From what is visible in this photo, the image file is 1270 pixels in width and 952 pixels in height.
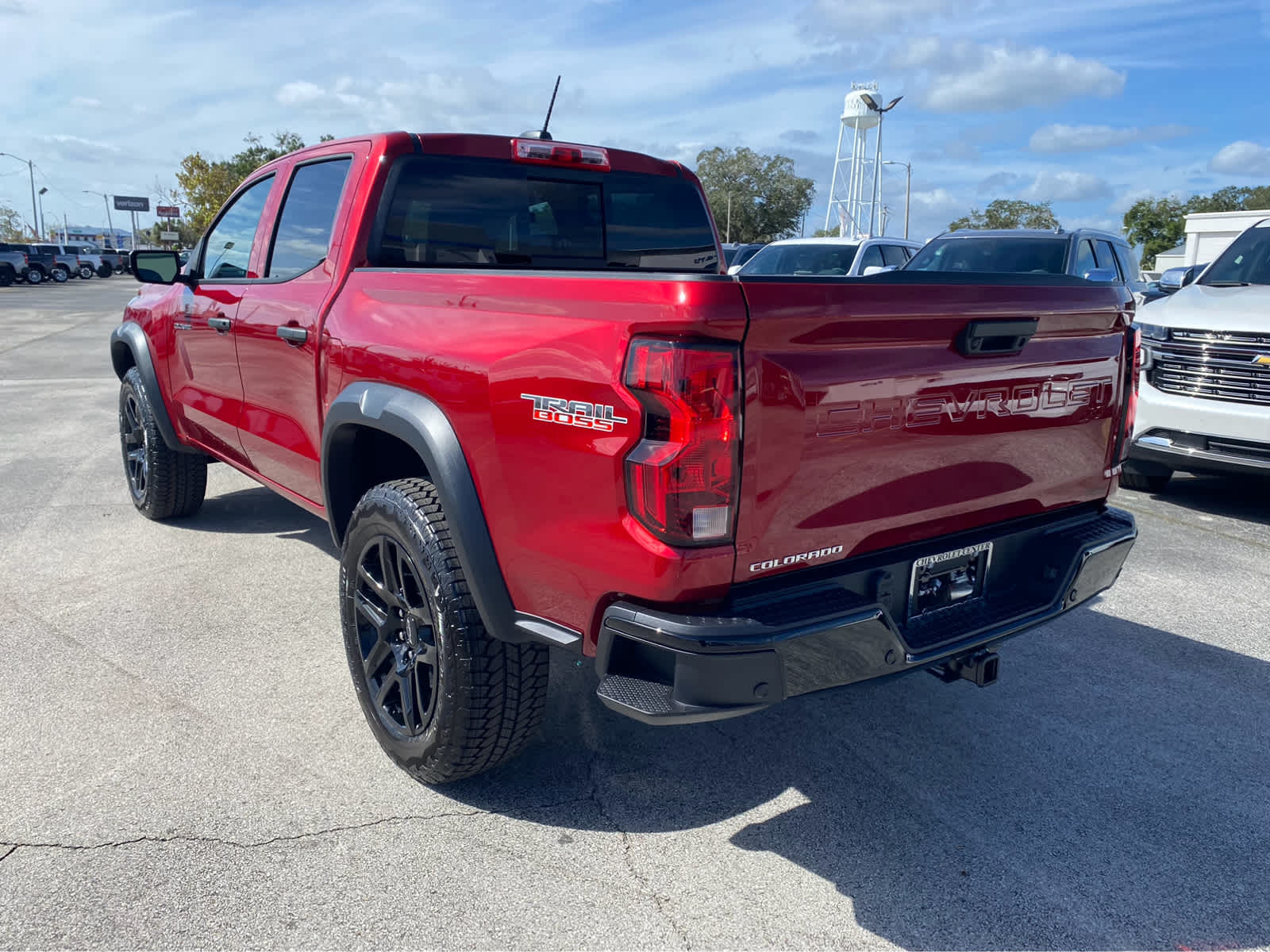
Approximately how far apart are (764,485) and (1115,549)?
4.70 ft

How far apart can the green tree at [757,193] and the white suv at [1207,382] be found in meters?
70.5

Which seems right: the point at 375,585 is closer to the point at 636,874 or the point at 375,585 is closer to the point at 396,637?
the point at 396,637

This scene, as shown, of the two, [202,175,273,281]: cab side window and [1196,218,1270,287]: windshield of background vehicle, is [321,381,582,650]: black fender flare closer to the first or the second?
[202,175,273,281]: cab side window

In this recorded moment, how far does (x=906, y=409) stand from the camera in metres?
2.46

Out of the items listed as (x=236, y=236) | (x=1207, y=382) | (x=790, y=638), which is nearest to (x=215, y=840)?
(x=790, y=638)

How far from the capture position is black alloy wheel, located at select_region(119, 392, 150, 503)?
18.4 ft

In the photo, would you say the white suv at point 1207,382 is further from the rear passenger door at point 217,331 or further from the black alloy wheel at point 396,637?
the rear passenger door at point 217,331

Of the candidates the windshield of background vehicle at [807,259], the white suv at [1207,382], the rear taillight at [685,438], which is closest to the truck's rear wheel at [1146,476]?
the white suv at [1207,382]

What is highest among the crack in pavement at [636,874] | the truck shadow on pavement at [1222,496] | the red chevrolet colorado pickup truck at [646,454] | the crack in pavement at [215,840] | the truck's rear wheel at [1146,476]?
the red chevrolet colorado pickup truck at [646,454]

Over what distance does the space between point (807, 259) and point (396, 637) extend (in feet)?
35.7

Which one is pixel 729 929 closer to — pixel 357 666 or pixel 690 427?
pixel 690 427

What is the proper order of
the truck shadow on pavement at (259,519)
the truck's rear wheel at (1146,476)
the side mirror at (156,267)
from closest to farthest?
the side mirror at (156,267) → the truck shadow on pavement at (259,519) → the truck's rear wheel at (1146,476)

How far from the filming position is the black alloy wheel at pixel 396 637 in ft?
9.55

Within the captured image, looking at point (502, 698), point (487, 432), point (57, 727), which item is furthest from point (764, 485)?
point (57, 727)
